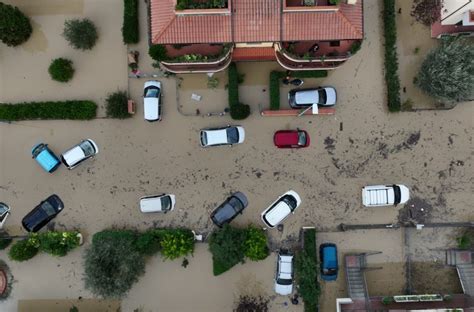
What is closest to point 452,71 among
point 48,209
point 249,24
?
point 249,24

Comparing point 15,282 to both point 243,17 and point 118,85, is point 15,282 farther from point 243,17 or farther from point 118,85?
point 243,17

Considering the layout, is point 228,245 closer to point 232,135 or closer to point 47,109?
point 232,135

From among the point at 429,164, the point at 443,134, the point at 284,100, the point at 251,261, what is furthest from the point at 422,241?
the point at 284,100

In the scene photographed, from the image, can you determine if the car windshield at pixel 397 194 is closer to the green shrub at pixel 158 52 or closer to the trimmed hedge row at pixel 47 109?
the green shrub at pixel 158 52

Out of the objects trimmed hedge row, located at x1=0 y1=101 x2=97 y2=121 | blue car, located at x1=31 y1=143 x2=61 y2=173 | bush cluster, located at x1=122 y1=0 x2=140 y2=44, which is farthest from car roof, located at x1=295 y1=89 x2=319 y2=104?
blue car, located at x1=31 y1=143 x2=61 y2=173

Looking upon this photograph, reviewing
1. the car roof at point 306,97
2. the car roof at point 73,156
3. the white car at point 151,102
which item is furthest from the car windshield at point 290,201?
the car roof at point 73,156

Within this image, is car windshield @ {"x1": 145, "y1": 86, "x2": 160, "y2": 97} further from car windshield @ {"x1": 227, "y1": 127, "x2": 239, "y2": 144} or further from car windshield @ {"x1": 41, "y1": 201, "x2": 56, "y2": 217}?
car windshield @ {"x1": 41, "y1": 201, "x2": 56, "y2": 217}
